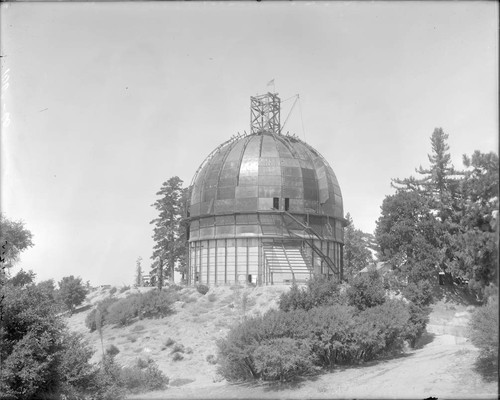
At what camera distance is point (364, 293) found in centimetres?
3231

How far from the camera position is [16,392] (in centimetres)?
1775

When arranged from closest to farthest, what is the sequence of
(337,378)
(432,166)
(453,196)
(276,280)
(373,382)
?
(373,382) < (337,378) < (453,196) < (432,166) < (276,280)

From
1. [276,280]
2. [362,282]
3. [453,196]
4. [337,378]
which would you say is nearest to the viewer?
[337,378]

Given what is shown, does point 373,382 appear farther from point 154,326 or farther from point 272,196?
point 272,196

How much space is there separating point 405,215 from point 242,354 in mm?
20728

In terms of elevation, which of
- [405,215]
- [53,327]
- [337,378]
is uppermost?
[405,215]

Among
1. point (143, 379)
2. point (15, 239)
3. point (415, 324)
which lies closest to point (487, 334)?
point (415, 324)

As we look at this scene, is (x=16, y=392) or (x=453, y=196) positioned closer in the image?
(x=16, y=392)

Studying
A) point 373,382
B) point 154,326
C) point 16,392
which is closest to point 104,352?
point 154,326

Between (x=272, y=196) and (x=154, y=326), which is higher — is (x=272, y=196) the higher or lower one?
the higher one

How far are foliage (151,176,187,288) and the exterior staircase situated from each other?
16.1 m

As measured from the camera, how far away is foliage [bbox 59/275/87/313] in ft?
166

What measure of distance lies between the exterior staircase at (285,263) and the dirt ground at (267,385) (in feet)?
11.5

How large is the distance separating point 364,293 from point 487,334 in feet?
34.8
